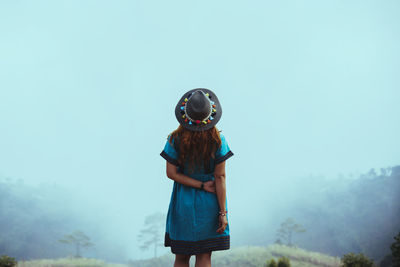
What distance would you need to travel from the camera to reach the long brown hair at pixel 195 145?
2414 millimetres

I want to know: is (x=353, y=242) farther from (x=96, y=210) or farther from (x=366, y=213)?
(x=96, y=210)

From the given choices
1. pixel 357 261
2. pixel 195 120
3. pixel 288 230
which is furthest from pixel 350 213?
pixel 195 120

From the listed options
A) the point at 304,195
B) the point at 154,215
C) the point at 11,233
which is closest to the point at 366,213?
the point at 304,195

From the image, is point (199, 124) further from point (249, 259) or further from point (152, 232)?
point (152, 232)

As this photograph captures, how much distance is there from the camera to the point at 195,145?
95.3 inches

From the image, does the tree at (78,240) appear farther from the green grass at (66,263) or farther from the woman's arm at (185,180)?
the woman's arm at (185,180)

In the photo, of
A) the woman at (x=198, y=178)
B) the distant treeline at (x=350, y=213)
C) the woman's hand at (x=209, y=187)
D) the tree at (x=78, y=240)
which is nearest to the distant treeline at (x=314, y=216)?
the distant treeline at (x=350, y=213)

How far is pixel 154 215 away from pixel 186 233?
5314 mm

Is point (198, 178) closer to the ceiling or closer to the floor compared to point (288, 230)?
closer to the floor

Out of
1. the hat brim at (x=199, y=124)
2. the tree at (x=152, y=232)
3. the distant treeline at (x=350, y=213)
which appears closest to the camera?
the hat brim at (x=199, y=124)

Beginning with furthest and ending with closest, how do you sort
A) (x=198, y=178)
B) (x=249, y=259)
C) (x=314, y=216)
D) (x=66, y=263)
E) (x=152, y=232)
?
1. (x=152, y=232)
2. (x=314, y=216)
3. (x=66, y=263)
4. (x=249, y=259)
5. (x=198, y=178)

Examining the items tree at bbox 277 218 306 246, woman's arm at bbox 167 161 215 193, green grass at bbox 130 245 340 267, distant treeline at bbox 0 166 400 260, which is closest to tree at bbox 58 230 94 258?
distant treeline at bbox 0 166 400 260

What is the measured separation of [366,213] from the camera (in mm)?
6523

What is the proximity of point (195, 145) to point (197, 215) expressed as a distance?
1.56ft
